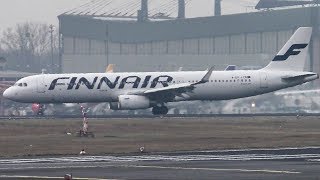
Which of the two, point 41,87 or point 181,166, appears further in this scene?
point 41,87

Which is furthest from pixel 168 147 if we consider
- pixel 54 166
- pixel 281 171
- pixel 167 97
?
pixel 167 97

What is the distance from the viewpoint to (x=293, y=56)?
100750mm

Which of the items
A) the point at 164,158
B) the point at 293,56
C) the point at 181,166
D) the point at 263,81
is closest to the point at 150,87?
the point at 263,81

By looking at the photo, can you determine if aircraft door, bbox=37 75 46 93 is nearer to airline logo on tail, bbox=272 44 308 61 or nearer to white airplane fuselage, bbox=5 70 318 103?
white airplane fuselage, bbox=5 70 318 103

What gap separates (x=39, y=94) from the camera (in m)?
97.5

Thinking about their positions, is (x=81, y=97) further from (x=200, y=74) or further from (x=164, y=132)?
(x=164, y=132)

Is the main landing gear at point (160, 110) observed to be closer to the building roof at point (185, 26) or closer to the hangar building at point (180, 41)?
the hangar building at point (180, 41)

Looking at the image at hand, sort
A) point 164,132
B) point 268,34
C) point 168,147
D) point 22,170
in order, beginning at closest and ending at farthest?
point 22,170 → point 168,147 → point 164,132 → point 268,34

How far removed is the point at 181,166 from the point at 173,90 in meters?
51.3

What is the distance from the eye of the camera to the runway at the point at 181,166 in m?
40.4

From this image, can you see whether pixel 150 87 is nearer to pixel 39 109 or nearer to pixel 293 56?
pixel 293 56

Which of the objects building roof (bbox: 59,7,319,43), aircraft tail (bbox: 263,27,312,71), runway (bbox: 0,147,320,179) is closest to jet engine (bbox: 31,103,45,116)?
aircraft tail (bbox: 263,27,312,71)

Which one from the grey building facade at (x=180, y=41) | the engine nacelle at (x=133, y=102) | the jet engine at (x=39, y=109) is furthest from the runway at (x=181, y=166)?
the grey building facade at (x=180, y=41)

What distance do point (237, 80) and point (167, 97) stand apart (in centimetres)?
617
